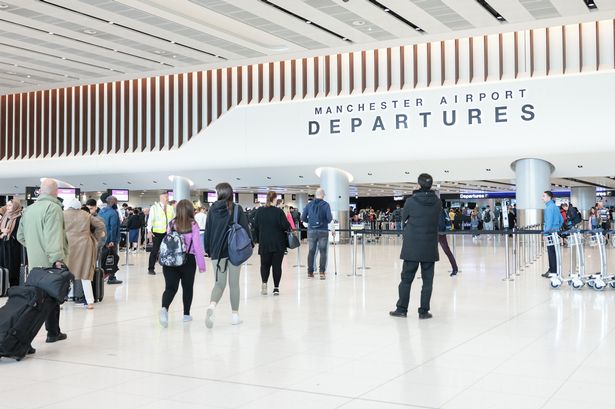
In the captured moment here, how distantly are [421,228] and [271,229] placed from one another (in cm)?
255

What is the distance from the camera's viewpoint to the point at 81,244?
8203 millimetres

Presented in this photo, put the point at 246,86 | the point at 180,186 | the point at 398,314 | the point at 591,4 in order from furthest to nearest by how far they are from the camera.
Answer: the point at 180,186
the point at 246,86
the point at 591,4
the point at 398,314

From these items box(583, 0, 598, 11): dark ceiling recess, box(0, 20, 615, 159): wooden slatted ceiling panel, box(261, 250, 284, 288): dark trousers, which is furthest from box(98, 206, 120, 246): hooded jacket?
box(0, 20, 615, 159): wooden slatted ceiling panel

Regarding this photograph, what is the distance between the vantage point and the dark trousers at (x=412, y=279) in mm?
7270

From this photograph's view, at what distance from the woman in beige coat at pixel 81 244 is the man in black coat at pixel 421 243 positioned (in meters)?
3.63

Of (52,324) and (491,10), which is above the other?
(491,10)

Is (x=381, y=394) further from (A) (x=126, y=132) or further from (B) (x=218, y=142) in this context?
(A) (x=126, y=132)

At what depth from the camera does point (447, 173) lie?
74.4ft

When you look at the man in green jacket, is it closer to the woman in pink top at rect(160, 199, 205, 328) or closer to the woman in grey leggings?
the woman in pink top at rect(160, 199, 205, 328)

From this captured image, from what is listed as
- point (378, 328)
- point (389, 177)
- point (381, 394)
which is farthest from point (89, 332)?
point (389, 177)

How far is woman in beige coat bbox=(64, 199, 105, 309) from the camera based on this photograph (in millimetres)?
8164

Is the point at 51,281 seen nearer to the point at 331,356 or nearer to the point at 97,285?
the point at 331,356

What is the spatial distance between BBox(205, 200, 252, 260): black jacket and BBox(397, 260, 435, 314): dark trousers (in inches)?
76.6

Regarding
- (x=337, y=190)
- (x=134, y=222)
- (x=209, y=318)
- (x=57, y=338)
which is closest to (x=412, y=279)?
(x=209, y=318)
